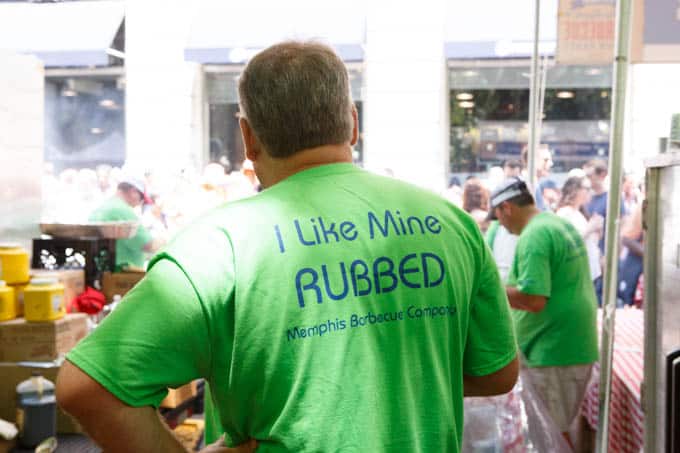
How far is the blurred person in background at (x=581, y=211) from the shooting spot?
6469 mm

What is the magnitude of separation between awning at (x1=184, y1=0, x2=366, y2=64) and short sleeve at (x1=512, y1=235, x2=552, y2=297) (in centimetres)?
675

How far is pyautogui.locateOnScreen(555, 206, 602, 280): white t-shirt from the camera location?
5.97 m

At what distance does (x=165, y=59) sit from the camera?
10.3 meters

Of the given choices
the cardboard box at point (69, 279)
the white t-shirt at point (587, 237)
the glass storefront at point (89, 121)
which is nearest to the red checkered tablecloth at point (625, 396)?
the white t-shirt at point (587, 237)

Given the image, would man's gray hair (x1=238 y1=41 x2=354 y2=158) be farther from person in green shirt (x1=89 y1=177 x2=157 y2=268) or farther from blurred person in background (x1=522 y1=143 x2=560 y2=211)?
blurred person in background (x1=522 y1=143 x2=560 y2=211)

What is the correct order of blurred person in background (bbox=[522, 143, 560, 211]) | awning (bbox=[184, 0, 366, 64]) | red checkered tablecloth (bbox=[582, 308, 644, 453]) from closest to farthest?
1. red checkered tablecloth (bbox=[582, 308, 644, 453])
2. blurred person in background (bbox=[522, 143, 560, 211])
3. awning (bbox=[184, 0, 366, 64])

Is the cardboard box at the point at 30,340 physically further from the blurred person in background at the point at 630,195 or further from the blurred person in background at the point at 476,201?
the blurred person in background at the point at 630,195

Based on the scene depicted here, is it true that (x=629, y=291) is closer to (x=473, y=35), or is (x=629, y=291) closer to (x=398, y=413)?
(x=473, y=35)

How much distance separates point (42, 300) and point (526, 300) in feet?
7.13

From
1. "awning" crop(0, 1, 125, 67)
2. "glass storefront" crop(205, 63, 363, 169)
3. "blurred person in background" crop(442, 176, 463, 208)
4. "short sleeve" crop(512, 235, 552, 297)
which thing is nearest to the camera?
"short sleeve" crop(512, 235, 552, 297)

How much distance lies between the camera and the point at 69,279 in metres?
3.44

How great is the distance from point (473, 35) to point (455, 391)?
9194 millimetres

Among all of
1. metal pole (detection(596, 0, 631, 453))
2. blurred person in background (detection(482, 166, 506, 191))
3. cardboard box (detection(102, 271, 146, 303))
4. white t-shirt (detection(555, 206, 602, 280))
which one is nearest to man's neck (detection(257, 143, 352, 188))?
metal pole (detection(596, 0, 631, 453))

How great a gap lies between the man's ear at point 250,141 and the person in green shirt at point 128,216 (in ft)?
8.62
